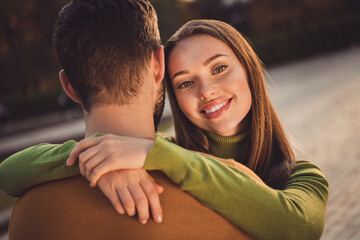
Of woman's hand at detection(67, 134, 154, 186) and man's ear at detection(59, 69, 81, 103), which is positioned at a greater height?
man's ear at detection(59, 69, 81, 103)

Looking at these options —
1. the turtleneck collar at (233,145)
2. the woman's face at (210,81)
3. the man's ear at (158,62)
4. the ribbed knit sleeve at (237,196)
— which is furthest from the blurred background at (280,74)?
the man's ear at (158,62)

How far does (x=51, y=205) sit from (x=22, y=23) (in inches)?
1194

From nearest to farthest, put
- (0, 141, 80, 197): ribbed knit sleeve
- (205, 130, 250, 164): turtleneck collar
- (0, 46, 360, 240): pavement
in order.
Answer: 1. (0, 141, 80, 197): ribbed knit sleeve
2. (205, 130, 250, 164): turtleneck collar
3. (0, 46, 360, 240): pavement

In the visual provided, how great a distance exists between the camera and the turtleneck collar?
2572 mm

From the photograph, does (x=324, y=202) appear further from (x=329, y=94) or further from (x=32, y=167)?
(x=329, y=94)

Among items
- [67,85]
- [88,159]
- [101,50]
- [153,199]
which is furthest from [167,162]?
[67,85]

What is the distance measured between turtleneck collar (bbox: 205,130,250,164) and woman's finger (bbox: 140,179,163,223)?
1.37 metres

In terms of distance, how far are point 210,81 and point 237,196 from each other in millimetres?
1117


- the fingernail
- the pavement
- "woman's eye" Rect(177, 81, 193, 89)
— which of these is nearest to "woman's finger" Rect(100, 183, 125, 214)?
the fingernail

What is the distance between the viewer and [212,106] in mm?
2361

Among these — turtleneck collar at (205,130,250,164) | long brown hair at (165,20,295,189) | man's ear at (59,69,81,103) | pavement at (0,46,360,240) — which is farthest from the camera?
pavement at (0,46,360,240)

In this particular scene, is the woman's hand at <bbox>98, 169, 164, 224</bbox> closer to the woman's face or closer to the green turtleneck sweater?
the green turtleneck sweater

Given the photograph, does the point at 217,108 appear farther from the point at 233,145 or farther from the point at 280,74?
the point at 280,74

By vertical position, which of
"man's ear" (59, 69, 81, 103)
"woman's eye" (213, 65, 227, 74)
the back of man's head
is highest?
the back of man's head
